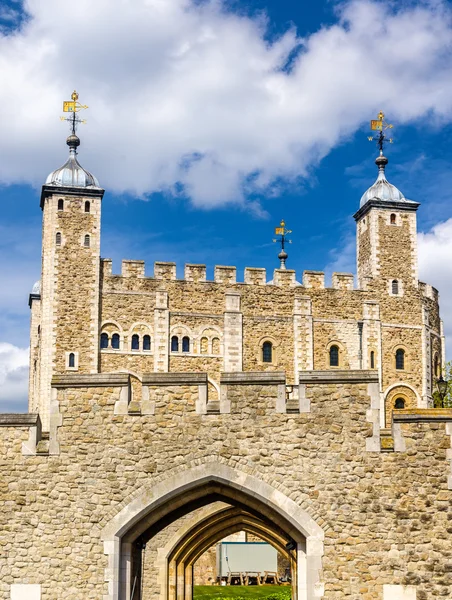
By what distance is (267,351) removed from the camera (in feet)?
154

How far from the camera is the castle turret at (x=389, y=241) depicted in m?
49.4

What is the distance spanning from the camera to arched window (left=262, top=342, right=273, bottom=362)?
154 feet

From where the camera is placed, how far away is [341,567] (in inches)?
499

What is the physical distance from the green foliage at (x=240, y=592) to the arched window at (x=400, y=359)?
1400 cm

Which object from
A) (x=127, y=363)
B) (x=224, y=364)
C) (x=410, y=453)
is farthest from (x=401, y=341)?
(x=410, y=453)

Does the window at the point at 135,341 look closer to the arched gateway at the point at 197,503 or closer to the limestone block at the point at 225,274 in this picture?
the limestone block at the point at 225,274

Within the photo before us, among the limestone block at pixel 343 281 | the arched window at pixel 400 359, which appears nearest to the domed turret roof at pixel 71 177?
the limestone block at pixel 343 281

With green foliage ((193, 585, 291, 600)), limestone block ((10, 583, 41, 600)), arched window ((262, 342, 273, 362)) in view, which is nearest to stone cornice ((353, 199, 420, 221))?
arched window ((262, 342, 273, 362))

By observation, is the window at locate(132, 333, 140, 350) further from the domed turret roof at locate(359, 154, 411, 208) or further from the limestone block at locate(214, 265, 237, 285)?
the domed turret roof at locate(359, 154, 411, 208)

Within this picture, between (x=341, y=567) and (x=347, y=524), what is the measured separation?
0.53m

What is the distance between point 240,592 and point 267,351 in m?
15.1

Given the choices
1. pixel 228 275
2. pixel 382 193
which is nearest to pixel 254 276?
pixel 228 275

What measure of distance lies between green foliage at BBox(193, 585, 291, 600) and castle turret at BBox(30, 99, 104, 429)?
11.5m

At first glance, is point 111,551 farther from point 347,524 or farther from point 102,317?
point 102,317
